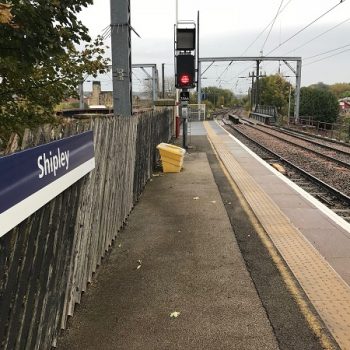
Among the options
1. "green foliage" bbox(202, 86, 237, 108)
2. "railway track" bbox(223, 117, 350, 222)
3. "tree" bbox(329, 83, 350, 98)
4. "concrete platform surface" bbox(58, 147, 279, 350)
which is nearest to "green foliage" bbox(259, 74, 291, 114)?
"green foliage" bbox(202, 86, 237, 108)

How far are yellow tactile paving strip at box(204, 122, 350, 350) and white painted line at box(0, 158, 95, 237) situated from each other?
2510 mm

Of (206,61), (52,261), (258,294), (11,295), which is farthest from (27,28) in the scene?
(206,61)

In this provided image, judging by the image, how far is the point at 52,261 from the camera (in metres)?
3.23

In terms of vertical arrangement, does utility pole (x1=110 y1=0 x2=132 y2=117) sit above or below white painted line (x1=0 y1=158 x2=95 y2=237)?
above

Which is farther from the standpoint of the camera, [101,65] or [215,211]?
[215,211]

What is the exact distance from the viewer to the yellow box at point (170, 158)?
1143cm

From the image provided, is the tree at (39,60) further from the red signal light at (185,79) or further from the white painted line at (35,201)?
the red signal light at (185,79)

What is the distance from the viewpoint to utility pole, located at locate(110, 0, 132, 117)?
773cm

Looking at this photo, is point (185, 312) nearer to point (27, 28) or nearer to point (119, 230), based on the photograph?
point (119, 230)

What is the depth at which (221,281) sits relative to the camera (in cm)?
462

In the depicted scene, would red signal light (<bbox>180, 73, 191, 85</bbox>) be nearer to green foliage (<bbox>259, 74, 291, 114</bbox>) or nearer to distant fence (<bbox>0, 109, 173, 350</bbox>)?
distant fence (<bbox>0, 109, 173, 350</bbox>)

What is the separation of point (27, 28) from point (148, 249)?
306cm

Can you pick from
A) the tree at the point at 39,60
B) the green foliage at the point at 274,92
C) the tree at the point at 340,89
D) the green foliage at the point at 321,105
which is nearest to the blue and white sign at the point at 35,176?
the tree at the point at 39,60

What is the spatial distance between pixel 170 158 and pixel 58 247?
831 cm
